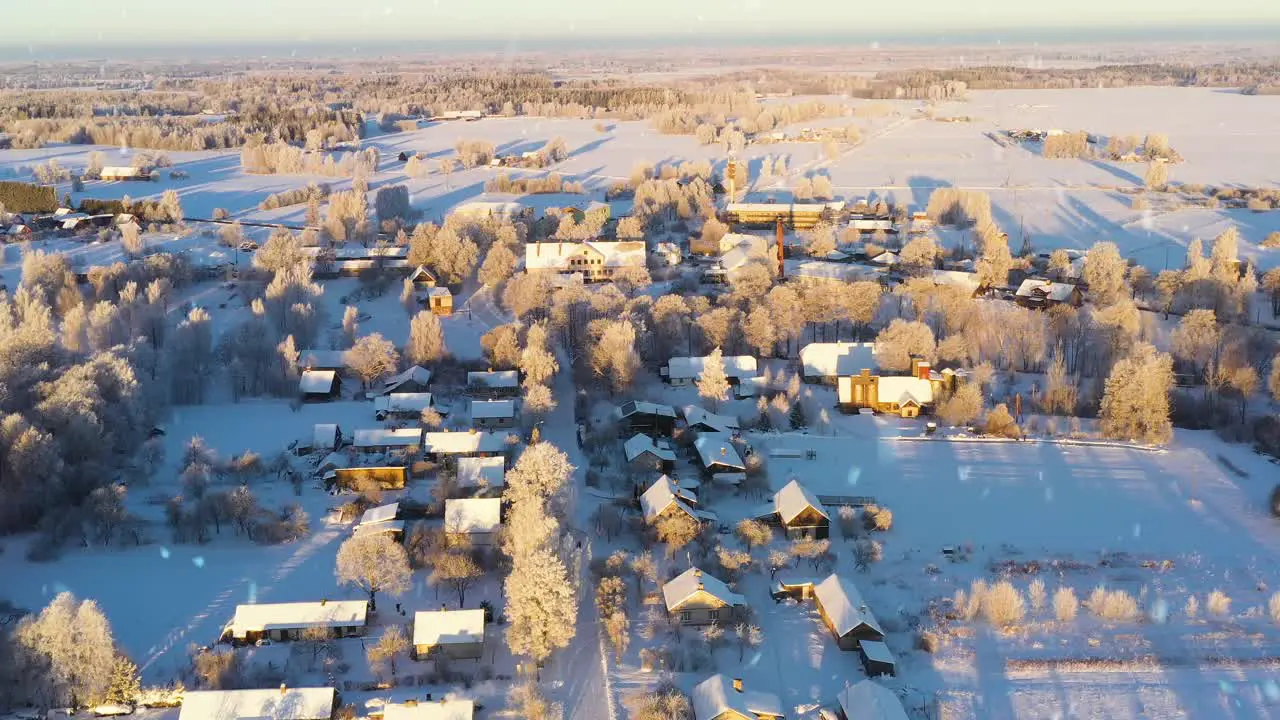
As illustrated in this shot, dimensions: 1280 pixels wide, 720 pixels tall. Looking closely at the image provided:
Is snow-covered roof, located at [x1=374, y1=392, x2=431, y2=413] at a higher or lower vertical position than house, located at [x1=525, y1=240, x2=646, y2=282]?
lower

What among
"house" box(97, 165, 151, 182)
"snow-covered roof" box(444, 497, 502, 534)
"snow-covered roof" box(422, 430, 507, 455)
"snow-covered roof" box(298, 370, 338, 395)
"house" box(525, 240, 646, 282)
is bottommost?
"snow-covered roof" box(444, 497, 502, 534)

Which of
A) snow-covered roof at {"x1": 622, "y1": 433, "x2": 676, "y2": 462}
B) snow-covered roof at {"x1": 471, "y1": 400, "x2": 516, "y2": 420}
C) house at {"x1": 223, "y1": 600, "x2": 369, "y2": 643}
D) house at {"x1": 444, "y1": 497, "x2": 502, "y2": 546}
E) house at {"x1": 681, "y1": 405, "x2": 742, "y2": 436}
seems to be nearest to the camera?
house at {"x1": 223, "y1": 600, "x2": 369, "y2": 643}

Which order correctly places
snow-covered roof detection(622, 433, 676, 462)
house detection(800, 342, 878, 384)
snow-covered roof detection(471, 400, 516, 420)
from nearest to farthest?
snow-covered roof detection(622, 433, 676, 462)
snow-covered roof detection(471, 400, 516, 420)
house detection(800, 342, 878, 384)

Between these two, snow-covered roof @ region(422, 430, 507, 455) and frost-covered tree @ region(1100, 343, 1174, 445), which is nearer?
snow-covered roof @ region(422, 430, 507, 455)

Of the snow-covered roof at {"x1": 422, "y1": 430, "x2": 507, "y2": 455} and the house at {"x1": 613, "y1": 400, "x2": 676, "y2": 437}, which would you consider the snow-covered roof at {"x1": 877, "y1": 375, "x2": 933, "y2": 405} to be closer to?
the house at {"x1": 613, "y1": 400, "x2": 676, "y2": 437}

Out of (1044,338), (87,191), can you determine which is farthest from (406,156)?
(1044,338)

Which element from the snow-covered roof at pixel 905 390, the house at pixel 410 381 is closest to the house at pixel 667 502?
the snow-covered roof at pixel 905 390

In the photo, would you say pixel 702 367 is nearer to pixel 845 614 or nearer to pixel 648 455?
pixel 648 455

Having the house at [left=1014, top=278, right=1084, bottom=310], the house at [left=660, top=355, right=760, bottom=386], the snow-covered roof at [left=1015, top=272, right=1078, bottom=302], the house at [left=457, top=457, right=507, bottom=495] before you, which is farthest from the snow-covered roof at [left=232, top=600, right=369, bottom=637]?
the snow-covered roof at [left=1015, top=272, right=1078, bottom=302]
